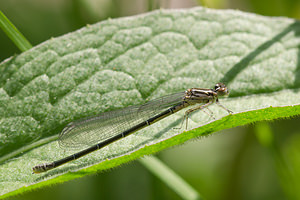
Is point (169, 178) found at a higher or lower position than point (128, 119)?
lower

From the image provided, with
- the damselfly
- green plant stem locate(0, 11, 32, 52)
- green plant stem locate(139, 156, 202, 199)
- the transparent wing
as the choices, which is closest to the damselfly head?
the damselfly

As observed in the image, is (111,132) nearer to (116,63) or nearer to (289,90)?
(116,63)

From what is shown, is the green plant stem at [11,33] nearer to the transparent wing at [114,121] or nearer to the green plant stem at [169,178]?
the transparent wing at [114,121]

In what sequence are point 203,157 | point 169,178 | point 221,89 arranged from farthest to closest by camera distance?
point 203,157 < point 169,178 < point 221,89

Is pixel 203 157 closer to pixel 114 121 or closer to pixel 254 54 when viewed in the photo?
pixel 254 54

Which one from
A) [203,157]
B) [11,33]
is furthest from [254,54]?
[11,33]

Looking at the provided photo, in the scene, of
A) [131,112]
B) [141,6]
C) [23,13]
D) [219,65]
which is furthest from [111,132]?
[141,6]

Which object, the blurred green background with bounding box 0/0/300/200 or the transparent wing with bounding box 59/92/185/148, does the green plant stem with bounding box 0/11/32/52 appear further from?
the blurred green background with bounding box 0/0/300/200
